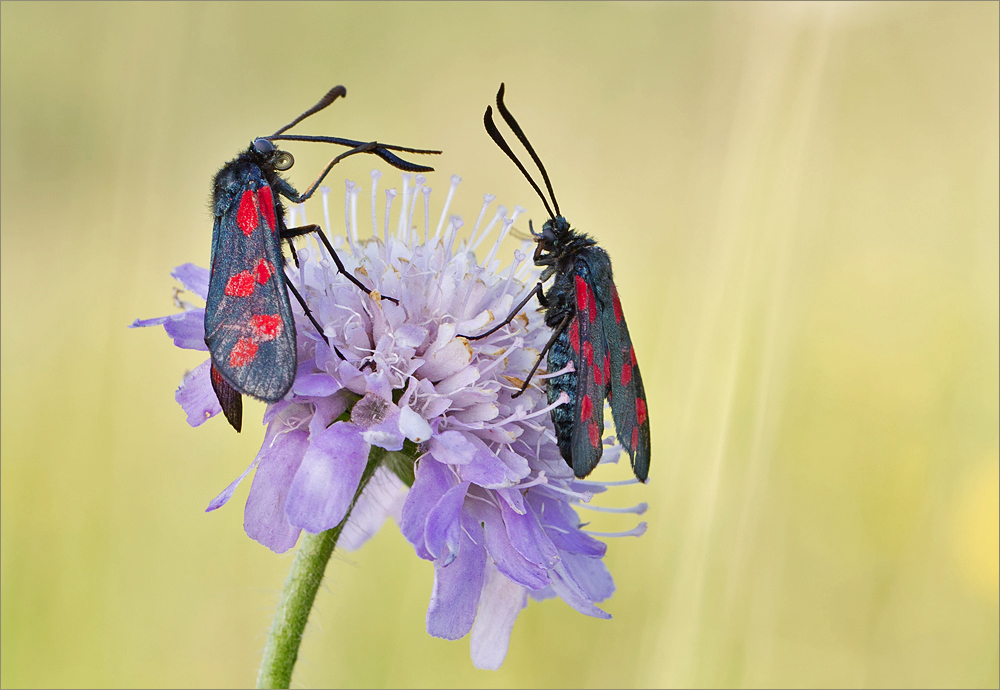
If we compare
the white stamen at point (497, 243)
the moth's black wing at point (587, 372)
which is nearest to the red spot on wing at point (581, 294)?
the moth's black wing at point (587, 372)

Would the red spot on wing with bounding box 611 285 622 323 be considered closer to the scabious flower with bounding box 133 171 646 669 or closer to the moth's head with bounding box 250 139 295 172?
the scabious flower with bounding box 133 171 646 669

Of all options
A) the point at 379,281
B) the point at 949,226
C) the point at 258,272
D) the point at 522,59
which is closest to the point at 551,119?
the point at 522,59

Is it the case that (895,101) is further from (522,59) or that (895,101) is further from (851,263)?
(522,59)

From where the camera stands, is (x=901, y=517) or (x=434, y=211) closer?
(x=901, y=517)

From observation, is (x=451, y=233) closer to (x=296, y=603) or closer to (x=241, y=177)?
(x=241, y=177)

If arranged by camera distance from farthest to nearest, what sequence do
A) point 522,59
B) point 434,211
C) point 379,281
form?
point 522,59 < point 434,211 < point 379,281

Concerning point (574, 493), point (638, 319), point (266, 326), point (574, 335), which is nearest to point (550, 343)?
point (574, 335)
